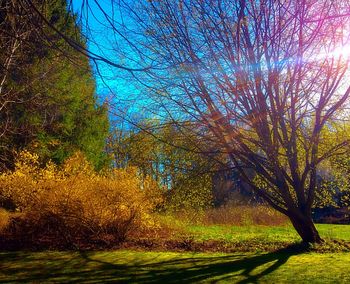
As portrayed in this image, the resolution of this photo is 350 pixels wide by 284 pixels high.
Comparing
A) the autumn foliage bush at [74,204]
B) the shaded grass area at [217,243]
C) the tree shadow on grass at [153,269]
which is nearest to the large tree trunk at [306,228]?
the shaded grass area at [217,243]

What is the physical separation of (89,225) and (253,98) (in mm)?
6339

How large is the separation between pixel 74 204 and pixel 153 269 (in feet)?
14.4

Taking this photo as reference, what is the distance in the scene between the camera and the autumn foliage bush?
1236 centimetres

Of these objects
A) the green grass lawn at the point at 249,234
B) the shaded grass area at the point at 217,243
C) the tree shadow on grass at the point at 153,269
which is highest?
the green grass lawn at the point at 249,234

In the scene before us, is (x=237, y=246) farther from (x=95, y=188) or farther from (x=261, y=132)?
(x=95, y=188)

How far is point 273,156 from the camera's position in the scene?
10.6 meters

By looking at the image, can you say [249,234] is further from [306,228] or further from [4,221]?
[4,221]

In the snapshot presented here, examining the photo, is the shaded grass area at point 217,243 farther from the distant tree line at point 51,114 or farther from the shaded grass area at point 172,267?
the distant tree line at point 51,114

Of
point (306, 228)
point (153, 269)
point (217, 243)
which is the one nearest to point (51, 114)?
point (217, 243)

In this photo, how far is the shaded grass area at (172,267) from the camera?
7887 mm

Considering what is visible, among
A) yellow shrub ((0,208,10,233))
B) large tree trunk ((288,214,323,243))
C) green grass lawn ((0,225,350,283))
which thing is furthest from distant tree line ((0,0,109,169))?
large tree trunk ((288,214,323,243))

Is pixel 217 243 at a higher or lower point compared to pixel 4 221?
lower

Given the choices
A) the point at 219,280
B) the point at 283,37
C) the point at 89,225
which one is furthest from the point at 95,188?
the point at 283,37

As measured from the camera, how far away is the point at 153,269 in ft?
29.3
